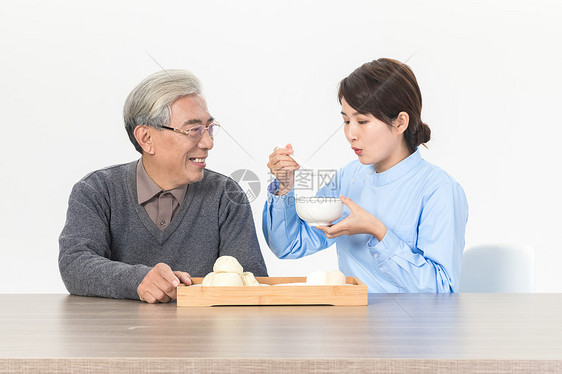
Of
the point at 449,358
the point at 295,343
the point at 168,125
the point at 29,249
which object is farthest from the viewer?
the point at 29,249

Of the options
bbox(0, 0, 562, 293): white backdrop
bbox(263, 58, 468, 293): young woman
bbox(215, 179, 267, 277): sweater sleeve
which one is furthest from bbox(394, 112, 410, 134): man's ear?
bbox(0, 0, 562, 293): white backdrop

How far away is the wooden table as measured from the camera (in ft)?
3.09

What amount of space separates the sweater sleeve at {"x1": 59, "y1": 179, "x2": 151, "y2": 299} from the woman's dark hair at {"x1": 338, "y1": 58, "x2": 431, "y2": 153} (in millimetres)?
793

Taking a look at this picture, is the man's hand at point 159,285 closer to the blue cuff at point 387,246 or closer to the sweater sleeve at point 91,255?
the sweater sleeve at point 91,255

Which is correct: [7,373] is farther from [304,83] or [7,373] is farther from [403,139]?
[304,83]

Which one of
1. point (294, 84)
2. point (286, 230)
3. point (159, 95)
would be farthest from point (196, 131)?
point (294, 84)

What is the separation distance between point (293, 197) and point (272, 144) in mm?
1616

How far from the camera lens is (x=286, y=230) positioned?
2.16m

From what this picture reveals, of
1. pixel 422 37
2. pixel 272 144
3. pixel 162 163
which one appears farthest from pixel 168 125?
pixel 422 37

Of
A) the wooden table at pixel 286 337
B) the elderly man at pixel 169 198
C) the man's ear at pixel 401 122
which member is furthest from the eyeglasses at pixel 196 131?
the wooden table at pixel 286 337

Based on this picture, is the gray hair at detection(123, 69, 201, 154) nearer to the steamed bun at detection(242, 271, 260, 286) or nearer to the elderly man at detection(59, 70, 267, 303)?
the elderly man at detection(59, 70, 267, 303)

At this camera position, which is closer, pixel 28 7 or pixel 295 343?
pixel 295 343

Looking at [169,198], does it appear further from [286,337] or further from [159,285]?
[286,337]

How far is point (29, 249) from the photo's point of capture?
13.1 feet
